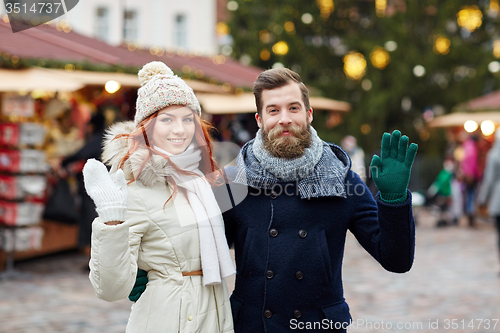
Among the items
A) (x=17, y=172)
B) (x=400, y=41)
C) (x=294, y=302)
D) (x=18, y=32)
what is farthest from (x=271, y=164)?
(x=400, y=41)

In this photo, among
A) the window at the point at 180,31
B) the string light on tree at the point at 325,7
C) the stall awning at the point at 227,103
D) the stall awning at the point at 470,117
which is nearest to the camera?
the stall awning at the point at 227,103

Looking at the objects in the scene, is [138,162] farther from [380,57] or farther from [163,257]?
[380,57]

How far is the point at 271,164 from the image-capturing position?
8.54 feet

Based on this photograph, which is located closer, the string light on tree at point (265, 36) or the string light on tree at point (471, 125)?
the string light on tree at point (471, 125)

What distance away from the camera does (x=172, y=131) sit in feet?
8.31

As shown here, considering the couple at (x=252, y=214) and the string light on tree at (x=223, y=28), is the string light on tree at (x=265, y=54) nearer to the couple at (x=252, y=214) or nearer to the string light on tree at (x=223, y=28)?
the string light on tree at (x=223, y=28)

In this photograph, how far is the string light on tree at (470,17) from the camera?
1923cm

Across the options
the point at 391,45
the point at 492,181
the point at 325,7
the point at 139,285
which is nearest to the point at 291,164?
the point at 139,285

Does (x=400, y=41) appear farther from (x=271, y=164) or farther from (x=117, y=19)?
(x=271, y=164)

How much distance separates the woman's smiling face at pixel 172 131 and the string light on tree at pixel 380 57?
1824cm

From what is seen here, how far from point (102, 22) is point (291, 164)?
20801 millimetres

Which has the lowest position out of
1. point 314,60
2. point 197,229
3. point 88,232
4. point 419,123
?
point 88,232

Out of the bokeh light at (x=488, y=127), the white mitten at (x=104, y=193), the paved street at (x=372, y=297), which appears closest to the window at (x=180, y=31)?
the bokeh light at (x=488, y=127)

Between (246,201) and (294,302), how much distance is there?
1.68 ft
